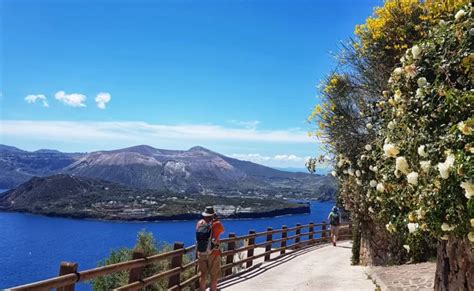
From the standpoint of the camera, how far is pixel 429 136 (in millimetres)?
4832

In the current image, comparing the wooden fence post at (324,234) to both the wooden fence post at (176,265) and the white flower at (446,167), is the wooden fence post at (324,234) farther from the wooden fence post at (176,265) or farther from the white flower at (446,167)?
the white flower at (446,167)

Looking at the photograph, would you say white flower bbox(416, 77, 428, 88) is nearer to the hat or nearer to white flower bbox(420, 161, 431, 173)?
white flower bbox(420, 161, 431, 173)

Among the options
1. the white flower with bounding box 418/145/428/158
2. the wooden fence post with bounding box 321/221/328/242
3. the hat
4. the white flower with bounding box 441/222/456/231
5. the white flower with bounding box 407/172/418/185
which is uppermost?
the white flower with bounding box 418/145/428/158

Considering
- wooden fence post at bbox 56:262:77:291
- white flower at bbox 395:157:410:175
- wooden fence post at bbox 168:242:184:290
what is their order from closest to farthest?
white flower at bbox 395:157:410:175, wooden fence post at bbox 56:262:77:291, wooden fence post at bbox 168:242:184:290

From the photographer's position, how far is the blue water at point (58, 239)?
57906mm

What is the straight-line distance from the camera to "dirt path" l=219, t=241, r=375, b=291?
10902 millimetres

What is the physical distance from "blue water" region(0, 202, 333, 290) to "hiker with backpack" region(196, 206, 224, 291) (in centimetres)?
4013

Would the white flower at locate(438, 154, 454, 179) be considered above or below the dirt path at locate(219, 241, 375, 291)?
above

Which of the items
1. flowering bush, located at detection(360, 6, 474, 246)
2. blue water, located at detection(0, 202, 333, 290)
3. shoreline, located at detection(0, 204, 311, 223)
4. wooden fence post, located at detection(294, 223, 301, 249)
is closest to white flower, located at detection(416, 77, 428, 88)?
flowering bush, located at detection(360, 6, 474, 246)

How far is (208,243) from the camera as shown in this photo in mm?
8930

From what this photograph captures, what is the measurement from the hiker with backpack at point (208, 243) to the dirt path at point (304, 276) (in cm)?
146


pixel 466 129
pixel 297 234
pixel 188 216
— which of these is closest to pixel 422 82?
pixel 466 129

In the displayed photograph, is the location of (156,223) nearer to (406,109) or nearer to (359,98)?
(359,98)

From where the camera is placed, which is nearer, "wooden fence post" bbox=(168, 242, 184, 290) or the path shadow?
"wooden fence post" bbox=(168, 242, 184, 290)
